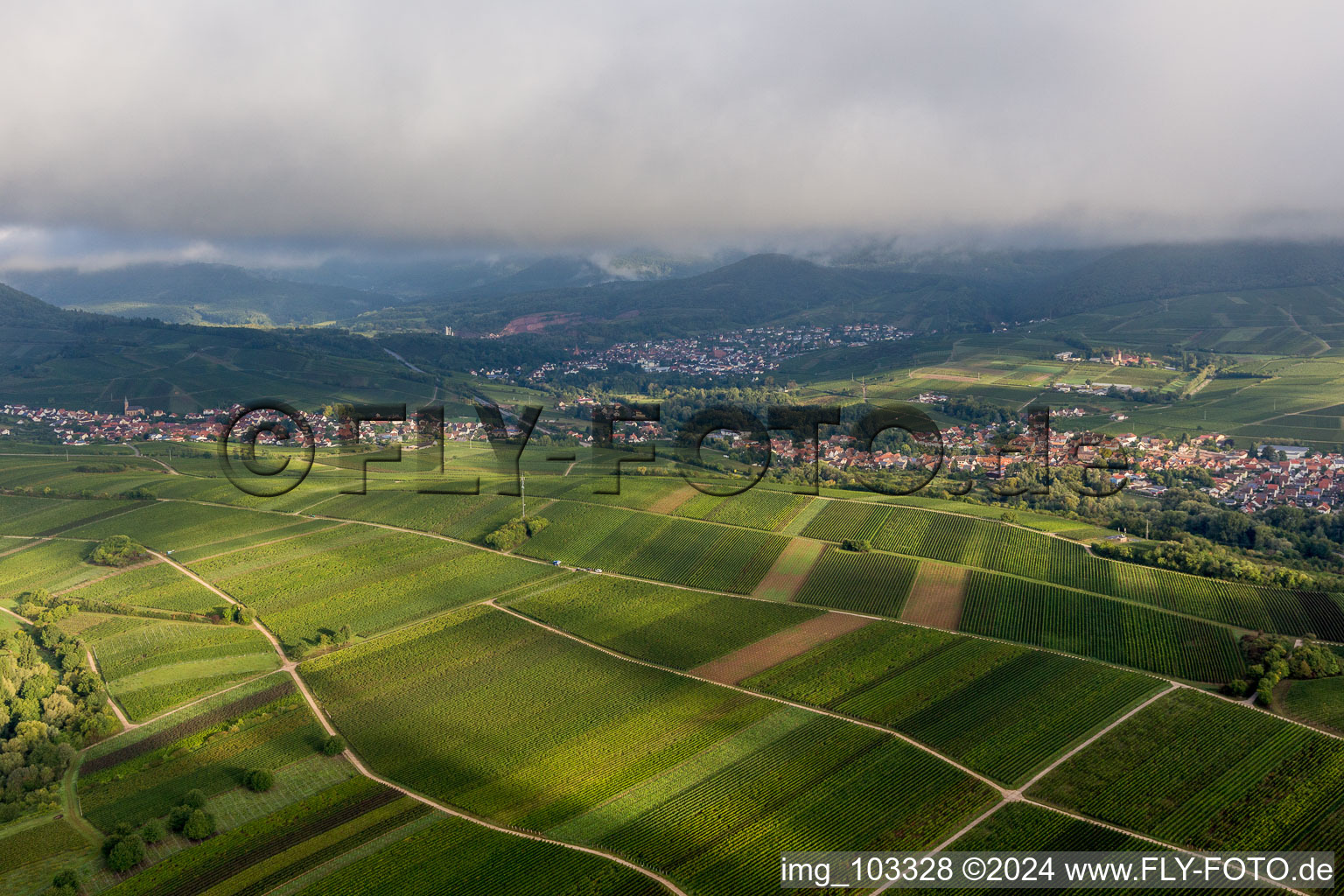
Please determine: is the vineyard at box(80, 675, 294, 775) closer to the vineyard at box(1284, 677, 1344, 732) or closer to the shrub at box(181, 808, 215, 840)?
the shrub at box(181, 808, 215, 840)

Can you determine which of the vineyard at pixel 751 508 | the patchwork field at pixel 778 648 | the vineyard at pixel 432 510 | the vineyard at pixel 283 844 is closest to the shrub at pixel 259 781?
the vineyard at pixel 283 844

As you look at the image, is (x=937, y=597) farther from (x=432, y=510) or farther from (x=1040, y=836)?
(x=432, y=510)

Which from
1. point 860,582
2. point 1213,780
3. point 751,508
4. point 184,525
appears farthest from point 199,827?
point 751,508

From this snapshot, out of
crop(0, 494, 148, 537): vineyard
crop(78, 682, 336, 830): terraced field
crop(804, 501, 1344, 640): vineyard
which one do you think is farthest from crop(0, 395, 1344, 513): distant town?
crop(78, 682, 336, 830): terraced field

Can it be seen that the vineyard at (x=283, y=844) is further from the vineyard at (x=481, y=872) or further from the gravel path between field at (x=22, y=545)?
the gravel path between field at (x=22, y=545)

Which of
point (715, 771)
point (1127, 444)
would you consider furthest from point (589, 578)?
point (1127, 444)

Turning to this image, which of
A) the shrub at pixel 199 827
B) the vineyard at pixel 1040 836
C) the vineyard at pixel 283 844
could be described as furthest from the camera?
the shrub at pixel 199 827

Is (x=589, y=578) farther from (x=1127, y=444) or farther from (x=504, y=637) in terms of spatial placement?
(x=1127, y=444)
